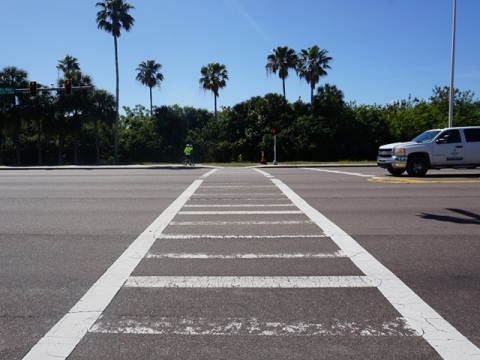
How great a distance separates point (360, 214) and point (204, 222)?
11.5ft

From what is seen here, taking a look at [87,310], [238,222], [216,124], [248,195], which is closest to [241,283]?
[87,310]

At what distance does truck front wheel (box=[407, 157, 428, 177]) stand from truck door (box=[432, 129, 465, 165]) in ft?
1.52

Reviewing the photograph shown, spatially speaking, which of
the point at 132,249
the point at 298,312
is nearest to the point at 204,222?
the point at 132,249

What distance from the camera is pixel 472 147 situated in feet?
56.2

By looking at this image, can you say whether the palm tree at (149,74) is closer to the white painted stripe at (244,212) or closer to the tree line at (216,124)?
the tree line at (216,124)

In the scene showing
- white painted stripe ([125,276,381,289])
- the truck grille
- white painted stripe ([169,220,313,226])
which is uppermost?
the truck grille

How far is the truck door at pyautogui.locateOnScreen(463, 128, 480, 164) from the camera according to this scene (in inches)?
675

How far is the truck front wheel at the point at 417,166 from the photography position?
17391 mm

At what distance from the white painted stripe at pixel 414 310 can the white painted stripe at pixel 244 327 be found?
0.51 feet

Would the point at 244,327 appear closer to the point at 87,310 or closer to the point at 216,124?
the point at 87,310

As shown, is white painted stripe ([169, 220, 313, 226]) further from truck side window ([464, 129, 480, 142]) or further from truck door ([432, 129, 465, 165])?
truck side window ([464, 129, 480, 142])

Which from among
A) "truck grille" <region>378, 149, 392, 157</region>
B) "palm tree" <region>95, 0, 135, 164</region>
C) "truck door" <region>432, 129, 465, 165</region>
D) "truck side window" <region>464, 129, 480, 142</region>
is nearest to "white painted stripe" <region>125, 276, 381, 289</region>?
"truck grille" <region>378, 149, 392, 157</region>

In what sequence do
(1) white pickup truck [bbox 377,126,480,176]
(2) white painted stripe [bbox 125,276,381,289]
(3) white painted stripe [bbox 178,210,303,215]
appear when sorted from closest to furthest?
(2) white painted stripe [bbox 125,276,381,289]
(3) white painted stripe [bbox 178,210,303,215]
(1) white pickup truck [bbox 377,126,480,176]

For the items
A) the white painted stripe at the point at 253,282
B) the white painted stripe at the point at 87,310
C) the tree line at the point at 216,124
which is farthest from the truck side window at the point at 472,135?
the tree line at the point at 216,124
